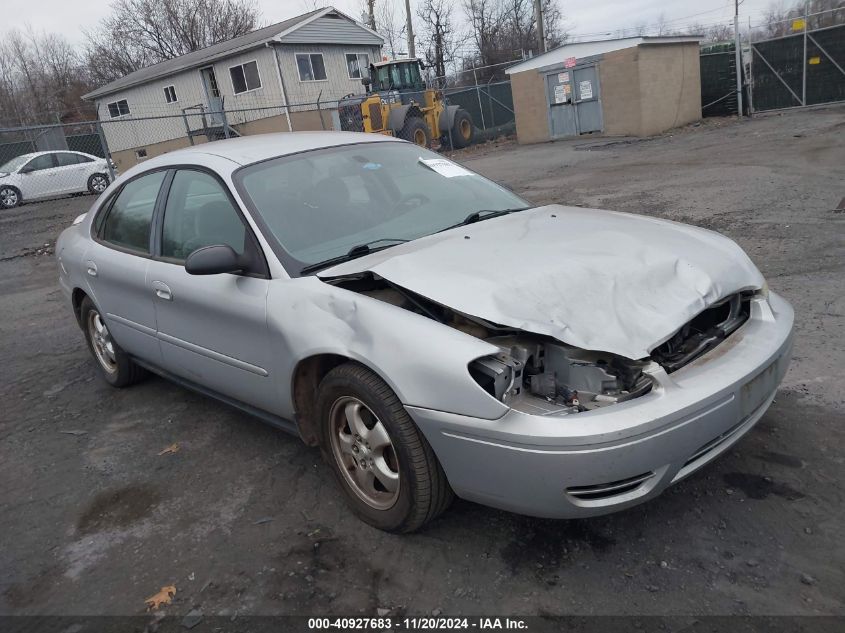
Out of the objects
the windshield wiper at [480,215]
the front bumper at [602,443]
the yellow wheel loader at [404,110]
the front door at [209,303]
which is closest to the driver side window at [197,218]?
the front door at [209,303]

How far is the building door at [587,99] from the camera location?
2019 centimetres

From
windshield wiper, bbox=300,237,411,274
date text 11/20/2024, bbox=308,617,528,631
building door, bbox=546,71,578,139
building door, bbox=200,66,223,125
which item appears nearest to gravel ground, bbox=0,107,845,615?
date text 11/20/2024, bbox=308,617,528,631

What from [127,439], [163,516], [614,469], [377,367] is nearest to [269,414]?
[163,516]

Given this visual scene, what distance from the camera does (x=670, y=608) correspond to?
2.29 meters

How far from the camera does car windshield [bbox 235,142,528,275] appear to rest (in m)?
3.29

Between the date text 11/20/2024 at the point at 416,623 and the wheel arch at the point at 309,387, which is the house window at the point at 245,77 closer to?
the wheel arch at the point at 309,387

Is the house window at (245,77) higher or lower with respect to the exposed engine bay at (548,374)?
higher

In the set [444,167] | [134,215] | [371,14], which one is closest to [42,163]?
[134,215]

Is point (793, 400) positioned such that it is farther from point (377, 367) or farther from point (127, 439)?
point (127, 439)

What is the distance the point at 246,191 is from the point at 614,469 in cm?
224

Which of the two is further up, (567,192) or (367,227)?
(367,227)

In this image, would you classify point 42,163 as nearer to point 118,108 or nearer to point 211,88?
point 211,88

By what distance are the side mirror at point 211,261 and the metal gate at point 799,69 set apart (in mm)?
21043

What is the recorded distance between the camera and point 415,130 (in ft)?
70.7
